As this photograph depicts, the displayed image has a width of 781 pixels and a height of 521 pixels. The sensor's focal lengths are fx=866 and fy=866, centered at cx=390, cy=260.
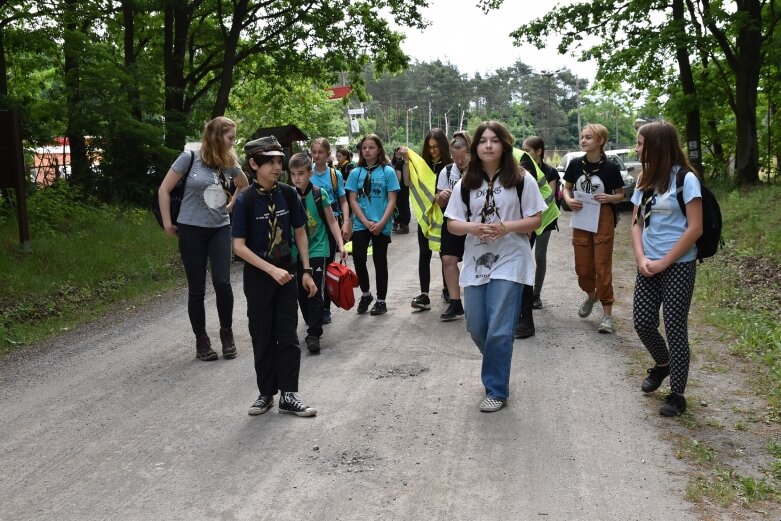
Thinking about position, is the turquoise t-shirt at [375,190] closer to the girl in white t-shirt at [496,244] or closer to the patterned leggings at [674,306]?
the girl in white t-shirt at [496,244]

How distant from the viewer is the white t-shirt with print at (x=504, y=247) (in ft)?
19.2

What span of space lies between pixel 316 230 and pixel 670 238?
3516 millimetres

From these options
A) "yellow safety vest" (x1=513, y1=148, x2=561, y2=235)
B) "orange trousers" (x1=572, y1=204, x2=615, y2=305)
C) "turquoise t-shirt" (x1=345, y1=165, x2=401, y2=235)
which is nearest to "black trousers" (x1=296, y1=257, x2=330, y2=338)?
"turquoise t-shirt" (x1=345, y1=165, x2=401, y2=235)

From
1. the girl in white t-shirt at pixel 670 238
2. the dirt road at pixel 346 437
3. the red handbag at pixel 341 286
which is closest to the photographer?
the dirt road at pixel 346 437

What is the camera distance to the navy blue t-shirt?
5.91m

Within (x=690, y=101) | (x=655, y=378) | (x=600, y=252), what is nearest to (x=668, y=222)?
(x=655, y=378)

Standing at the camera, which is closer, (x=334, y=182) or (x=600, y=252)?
(x=600, y=252)

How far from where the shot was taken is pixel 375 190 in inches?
378

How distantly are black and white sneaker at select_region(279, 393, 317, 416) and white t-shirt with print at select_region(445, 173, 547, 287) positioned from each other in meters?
1.37

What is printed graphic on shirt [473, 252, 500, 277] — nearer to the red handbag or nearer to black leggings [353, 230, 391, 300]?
the red handbag

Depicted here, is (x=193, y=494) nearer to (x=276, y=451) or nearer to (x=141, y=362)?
(x=276, y=451)

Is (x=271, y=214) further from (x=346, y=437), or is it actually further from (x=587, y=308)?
(x=587, y=308)

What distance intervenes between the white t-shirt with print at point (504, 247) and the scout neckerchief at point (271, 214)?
128 centimetres

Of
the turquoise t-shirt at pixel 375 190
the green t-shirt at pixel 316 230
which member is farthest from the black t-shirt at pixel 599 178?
the green t-shirt at pixel 316 230
